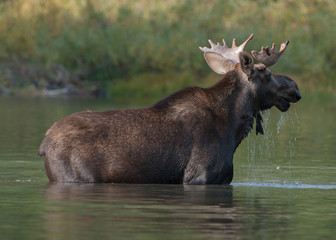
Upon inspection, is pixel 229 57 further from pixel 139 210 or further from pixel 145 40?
pixel 145 40

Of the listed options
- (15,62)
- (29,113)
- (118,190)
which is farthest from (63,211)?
(15,62)

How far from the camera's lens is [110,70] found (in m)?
65.5

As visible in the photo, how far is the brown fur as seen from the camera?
1303 cm

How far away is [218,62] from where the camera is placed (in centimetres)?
1476

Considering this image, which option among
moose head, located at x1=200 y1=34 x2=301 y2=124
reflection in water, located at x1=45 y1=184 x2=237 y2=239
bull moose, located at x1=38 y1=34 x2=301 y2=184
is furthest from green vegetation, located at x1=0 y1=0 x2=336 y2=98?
reflection in water, located at x1=45 y1=184 x2=237 y2=239

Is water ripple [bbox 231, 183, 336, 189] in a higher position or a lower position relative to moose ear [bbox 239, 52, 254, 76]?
lower

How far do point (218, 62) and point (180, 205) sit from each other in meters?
4.00

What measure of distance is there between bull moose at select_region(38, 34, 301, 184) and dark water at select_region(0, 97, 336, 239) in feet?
0.88

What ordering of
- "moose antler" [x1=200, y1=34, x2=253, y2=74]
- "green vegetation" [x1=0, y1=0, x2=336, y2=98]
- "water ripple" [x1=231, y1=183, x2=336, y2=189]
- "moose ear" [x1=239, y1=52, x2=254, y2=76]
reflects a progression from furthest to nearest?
"green vegetation" [x1=0, y1=0, x2=336, y2=98] < "moose antler" [x1=200, y1=34, x2=253, y2=74] < "moose ear" [x1=239, y1=52, x2=254, y2=76] < "water ripple" [x1=231, y1=183, x2=336, y2=189]

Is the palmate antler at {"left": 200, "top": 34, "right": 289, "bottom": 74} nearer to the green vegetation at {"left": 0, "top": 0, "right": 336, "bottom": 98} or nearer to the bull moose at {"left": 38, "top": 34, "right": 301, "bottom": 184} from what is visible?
the bull moose at {"left": 38, "top": 34, "right": 301, "bottom": 184}

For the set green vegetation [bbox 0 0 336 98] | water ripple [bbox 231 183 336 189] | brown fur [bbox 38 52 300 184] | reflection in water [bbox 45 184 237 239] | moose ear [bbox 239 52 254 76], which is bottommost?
reflection in water [bbox 45 184 237 239]

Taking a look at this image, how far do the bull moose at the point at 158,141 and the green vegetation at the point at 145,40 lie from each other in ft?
143

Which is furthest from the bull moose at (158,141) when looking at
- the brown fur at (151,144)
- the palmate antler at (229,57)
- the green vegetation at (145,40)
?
the green vegetation at (145,40)

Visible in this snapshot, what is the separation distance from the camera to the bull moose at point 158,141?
1303 cm
